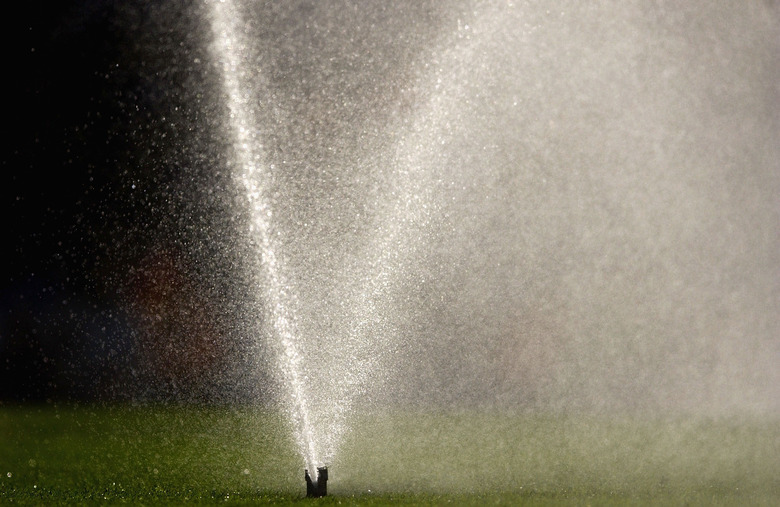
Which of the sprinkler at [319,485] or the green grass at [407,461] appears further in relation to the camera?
the green grass at [407,461]

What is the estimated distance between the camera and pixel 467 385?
9367mm

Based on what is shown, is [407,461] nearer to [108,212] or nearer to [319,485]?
[319,485]

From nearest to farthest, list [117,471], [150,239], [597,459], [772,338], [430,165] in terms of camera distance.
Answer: [117,471], [597,459], [430,165], [772,338], [150,239]

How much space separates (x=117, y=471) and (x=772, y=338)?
790 cm

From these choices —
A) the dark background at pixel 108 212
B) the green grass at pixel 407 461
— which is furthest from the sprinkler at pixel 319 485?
the dark background at pixel 108 212

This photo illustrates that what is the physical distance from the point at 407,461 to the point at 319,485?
3.67 feet

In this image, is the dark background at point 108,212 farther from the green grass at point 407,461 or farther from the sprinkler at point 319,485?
the sprinkler at point 319,485

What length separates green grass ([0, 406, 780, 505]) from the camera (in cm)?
427

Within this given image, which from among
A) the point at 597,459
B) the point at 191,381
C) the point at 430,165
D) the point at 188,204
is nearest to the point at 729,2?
the point at 430,165

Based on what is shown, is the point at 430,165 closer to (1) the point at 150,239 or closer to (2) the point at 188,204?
(2) the point at 188,204

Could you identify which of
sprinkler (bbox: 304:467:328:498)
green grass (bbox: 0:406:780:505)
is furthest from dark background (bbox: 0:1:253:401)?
sprinkler (bbox: 304:467:328:498)

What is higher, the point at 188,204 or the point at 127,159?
the point at 127,159

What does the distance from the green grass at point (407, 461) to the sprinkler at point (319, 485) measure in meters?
0.07

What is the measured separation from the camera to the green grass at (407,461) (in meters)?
4.27
